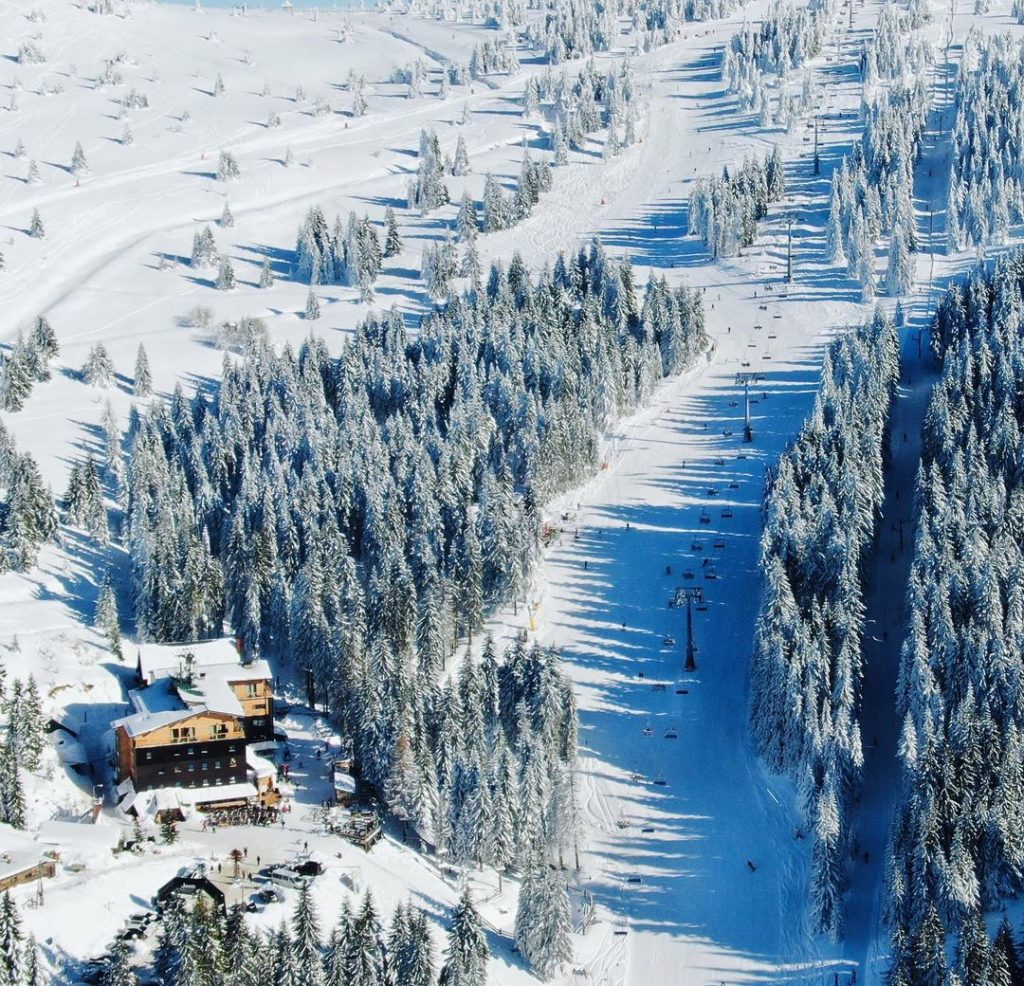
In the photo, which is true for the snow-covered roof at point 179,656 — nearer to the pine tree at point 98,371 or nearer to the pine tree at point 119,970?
the pine tree at point 119,970

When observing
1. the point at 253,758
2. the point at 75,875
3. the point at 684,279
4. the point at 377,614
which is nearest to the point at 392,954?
the point at 75,875

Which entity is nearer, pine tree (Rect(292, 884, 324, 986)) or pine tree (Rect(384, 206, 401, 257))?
pine tree (Rect(292, 884, 324, 986))

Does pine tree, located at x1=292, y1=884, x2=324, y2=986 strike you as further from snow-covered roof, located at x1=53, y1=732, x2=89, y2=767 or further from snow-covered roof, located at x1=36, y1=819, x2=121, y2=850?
snow-covered roof, located at x1=53, y1=732, x2=89, y2=767

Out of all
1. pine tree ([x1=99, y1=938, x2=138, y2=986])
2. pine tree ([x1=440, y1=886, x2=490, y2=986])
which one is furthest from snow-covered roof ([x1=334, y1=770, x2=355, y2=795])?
pine tree ([x1=99, y1=938, x2=138, y2=986])

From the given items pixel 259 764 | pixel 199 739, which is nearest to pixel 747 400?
pixel 259 764

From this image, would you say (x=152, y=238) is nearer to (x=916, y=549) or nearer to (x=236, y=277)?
(x=236, y=277)

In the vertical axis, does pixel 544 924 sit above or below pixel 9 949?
below

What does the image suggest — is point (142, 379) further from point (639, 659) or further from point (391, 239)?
point (639, 659)
